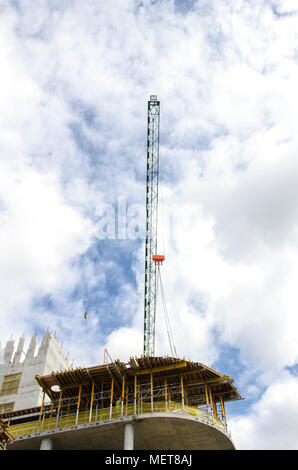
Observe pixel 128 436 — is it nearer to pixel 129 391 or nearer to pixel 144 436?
pixel 144 436

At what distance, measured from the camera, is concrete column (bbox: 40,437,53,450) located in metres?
42.1

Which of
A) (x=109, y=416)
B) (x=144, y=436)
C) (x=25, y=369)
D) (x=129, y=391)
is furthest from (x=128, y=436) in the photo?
(x=25, y=369)

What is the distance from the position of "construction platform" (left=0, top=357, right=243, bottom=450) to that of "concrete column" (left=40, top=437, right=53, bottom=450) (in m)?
0.08

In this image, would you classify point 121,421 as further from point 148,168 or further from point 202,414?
point 148,168

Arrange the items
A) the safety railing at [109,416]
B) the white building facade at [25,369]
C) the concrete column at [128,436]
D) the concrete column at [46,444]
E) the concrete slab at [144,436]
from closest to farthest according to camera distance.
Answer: the concrete column at [128,436]
the concrete slab at [144,436]
the safety railing at [109,416]
the concrete column at [46,444]
the white building facade at [25,369]

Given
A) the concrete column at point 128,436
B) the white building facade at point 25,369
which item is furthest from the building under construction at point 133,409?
the white building facade at point 25,369

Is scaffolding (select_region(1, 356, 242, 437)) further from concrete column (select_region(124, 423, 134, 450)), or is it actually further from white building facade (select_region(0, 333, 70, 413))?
white building facade (select_region(0, 333, 70, 413))

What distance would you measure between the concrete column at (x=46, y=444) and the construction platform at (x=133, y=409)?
0.08m

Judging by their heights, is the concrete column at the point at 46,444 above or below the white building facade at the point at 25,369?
below

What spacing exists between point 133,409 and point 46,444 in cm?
826

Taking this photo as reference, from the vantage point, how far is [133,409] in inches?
1683

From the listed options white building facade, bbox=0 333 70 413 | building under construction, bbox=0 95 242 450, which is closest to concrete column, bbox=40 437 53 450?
building under construction, bbox=0 95 242 450

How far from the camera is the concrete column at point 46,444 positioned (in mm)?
42125

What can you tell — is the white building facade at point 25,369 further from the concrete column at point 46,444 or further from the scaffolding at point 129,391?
the concrete column at point 46,444
